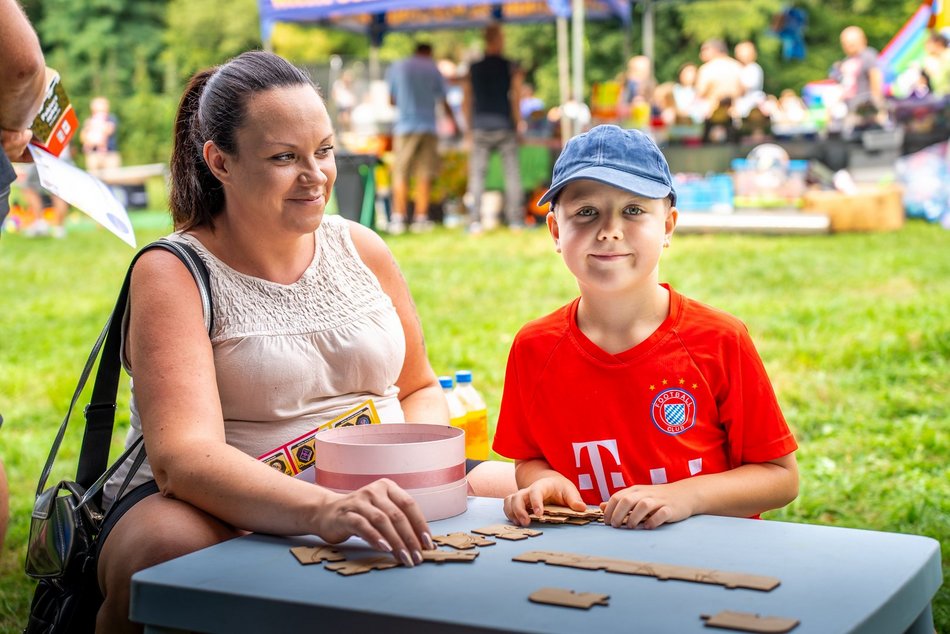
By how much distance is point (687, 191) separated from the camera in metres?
10.9

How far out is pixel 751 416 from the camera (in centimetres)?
201

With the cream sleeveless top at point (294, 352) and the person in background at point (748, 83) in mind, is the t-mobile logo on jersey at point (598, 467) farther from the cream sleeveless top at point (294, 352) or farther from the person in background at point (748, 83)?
the person in background at point (748, 83)

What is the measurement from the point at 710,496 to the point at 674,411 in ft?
0.79

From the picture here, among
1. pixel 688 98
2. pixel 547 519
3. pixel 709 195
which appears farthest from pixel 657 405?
pixel 688 98

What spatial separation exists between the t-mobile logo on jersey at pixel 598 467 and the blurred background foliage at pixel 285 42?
20.3 metres

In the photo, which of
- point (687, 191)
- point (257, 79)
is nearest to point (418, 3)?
point (687, 191)

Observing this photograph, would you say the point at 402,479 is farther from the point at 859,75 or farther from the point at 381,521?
the point at 859,75

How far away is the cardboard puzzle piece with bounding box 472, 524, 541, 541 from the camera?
1.66 m

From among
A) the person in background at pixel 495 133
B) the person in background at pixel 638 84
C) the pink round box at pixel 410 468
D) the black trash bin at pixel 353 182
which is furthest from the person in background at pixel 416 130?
the pink round box at pixel 410 468

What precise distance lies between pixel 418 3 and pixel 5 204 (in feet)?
33.9

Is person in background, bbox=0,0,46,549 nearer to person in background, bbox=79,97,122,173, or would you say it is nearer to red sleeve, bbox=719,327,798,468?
red sleeve, bbox=719,327,798,468

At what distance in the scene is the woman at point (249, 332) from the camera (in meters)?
1.85

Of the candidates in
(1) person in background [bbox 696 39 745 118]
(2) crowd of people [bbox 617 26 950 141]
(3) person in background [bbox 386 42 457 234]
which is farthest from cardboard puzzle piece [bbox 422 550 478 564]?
(1) person in background [bbox 696 39 745 118]

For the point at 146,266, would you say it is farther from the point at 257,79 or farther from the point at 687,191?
the point at 687,191
